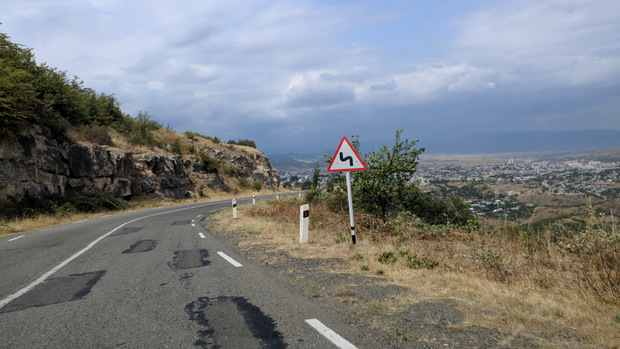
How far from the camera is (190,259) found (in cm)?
822

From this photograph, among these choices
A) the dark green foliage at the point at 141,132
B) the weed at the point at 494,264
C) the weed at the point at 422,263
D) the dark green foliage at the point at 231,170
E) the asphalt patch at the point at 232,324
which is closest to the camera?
the asphalt patch at the point at 232,324

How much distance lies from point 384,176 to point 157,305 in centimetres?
987

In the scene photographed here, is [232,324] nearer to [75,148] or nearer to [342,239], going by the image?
[342,239]

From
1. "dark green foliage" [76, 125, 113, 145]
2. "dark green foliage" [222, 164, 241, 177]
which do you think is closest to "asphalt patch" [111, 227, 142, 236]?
"dark green foliage" [76, 125, 113, 145]

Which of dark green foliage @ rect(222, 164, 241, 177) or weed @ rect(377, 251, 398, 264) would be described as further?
dark green foliage @ rect(222, 164, 241, 177)

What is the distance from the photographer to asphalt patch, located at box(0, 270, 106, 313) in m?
5.00

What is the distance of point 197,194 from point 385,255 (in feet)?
112

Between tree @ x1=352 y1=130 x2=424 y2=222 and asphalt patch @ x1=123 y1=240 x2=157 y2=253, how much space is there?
725 centimetres

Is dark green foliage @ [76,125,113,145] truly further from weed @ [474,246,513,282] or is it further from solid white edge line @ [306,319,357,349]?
weed @ [474,246,513,282]

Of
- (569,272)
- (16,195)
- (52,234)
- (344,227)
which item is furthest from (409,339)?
(16,195)

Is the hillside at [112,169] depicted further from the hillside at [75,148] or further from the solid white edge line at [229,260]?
the solid white edge line at [229,260]

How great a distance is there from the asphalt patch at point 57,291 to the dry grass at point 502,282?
163 inches

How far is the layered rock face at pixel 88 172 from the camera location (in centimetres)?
1919

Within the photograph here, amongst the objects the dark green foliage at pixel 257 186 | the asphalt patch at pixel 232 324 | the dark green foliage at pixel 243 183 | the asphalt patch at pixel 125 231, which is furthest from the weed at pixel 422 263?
the dark green foliage at pixel 257 186
